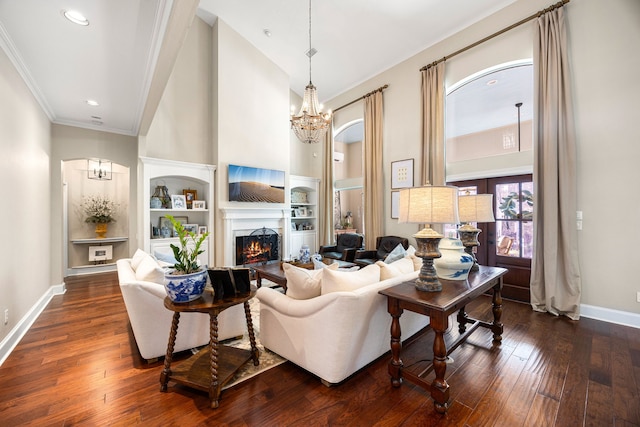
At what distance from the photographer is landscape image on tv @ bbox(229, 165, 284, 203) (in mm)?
5492

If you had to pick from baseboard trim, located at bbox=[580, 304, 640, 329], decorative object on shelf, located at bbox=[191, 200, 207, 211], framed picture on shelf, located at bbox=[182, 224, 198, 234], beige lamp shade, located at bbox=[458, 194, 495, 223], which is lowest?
baseboard trim, located at bbox=[580, 304, 640, 329]

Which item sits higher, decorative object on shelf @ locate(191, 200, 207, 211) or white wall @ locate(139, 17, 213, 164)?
white wall @ locate(139, 17, 213, 164)

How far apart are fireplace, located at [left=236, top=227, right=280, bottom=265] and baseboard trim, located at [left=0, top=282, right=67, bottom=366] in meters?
2.85

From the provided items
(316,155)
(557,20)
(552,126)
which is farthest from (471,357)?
(316,155)

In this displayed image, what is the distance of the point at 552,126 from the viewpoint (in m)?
3.37

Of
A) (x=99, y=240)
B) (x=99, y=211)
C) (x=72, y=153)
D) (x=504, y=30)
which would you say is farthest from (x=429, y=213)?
(x=99, y=211)

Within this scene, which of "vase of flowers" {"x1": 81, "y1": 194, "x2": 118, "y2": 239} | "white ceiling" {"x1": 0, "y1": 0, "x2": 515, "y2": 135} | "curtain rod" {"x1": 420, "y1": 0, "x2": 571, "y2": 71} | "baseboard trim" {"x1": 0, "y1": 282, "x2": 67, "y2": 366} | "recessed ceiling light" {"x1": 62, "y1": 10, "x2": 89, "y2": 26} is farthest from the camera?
"vase of flowers" {"x1": 81, "y1": 194, "x2": 118, "y2": 239}

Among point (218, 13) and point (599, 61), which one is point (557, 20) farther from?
point (218, 13)

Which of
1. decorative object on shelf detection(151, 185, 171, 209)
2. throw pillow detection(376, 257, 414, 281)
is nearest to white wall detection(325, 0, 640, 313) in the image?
throw pillow detection(376, 257, 414, 281)

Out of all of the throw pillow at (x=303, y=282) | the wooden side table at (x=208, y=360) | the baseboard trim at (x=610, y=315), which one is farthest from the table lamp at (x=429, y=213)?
the baseboard trim at (x=610, y=315)

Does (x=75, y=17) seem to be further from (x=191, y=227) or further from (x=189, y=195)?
(x=191, y=227)

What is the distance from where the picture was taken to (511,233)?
13.7 feet

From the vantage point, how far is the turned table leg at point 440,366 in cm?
173

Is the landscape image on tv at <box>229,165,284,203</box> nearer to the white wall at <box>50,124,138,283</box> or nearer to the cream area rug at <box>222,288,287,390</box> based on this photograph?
the white wall at <box>50,124,138,283</box>
